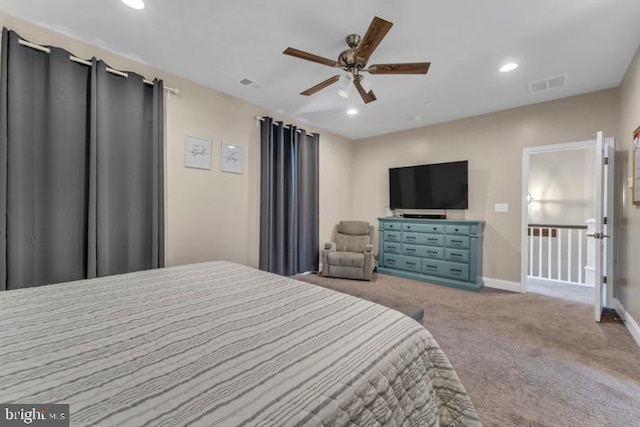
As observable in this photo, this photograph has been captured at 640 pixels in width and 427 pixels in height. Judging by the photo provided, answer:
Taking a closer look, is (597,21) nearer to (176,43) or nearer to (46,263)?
(176,43)

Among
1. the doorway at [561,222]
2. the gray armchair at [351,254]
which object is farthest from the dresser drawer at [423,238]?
the doorway at [561,222]

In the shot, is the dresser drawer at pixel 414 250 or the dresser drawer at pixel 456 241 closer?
the dresser drawer at pixel 456 241

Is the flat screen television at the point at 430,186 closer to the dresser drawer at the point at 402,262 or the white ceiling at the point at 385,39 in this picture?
the dresser drawer at the point at 402,262

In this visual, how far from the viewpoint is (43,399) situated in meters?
0.67

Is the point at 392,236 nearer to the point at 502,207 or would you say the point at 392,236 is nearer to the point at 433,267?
the point at 433,267

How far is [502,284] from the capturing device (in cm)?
397

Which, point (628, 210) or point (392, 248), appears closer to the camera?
point (628, 210)

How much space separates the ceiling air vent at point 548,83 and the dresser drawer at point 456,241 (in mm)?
2067

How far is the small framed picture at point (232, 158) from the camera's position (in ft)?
11.5

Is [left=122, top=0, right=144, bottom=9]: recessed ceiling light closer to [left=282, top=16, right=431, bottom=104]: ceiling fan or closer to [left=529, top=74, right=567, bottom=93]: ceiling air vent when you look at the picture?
[left=282, top=16, right=431, bottom=104]: ceiling fan

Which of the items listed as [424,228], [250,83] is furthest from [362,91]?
[424,228]

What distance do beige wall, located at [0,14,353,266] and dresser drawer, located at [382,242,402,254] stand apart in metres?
2.32

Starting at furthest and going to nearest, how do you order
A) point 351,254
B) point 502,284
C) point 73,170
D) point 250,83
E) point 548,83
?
point 351,254 → point 502,284 → point 250,83 → point 548,83 → point 73,170

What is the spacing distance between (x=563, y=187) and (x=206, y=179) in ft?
21.1
